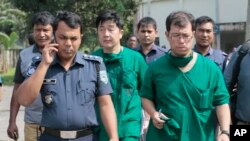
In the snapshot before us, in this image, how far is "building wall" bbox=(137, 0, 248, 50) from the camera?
20.9 meters

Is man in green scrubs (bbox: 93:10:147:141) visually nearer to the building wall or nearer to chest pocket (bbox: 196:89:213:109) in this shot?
chest pocket (bbox: 196:89:213:109)

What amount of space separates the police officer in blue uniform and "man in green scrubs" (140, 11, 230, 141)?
1.42ft

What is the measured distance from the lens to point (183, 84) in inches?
142

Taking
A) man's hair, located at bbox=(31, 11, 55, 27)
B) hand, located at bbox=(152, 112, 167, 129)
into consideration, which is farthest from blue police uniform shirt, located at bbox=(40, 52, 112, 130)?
man's hair, located at bbox=(31, 11, 55, 27)

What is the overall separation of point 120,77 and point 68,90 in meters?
1.13

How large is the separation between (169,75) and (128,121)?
3.01 feet

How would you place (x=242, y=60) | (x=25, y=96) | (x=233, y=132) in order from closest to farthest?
1. (x=25, y=96)
2. (x=233, y=132)
3. (x=242, y=60)

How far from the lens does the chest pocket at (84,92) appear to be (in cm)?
345

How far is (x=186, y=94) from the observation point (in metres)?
3.61

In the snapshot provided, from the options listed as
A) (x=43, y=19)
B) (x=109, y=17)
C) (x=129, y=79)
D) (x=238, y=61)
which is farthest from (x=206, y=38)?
(x=43, y=19)

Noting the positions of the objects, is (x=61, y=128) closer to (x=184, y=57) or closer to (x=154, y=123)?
(x=154, y=123)

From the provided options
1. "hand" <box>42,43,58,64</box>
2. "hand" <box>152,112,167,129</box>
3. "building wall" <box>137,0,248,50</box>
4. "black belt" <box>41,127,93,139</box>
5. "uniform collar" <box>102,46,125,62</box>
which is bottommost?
"black belt" <box>41,127,93,139</box>

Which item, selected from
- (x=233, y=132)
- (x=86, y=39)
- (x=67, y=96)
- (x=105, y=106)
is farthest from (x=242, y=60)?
(x=86, y=39)

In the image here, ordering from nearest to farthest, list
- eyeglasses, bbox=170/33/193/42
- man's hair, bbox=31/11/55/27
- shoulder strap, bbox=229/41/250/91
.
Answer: eyeglasses, bbox=170/33/193/42, shoulder strap, bbox=229/41/250/91, man's hair, bbox=31/11/55/27
